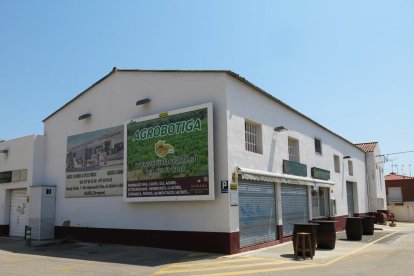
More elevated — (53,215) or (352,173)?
(352,173)

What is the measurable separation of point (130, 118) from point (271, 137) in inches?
242

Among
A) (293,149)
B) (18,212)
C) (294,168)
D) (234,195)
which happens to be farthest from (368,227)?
(18,212)

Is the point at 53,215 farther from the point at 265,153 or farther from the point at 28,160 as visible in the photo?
the point at 265,153

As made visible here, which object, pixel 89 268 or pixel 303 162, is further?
pixel 303 162

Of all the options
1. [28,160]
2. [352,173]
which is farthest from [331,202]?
[28,160]

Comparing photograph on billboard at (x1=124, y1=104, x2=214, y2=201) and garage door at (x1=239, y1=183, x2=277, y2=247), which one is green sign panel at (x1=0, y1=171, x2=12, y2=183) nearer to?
photograph on billboard at (x1=124, y1=104, x2=214, y2=201)

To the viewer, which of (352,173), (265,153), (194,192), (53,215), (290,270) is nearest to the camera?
(290,270)

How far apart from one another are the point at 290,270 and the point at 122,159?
9.01m

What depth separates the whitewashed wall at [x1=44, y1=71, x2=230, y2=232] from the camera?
13961 mm

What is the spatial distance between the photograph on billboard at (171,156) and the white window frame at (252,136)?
7.58 ft

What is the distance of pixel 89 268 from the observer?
1140 cm

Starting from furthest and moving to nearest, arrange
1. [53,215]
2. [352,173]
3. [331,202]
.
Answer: [352,173], [331,202], [53,215]

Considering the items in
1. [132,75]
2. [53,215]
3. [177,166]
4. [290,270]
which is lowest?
[290,270]

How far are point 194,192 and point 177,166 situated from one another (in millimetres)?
1265
